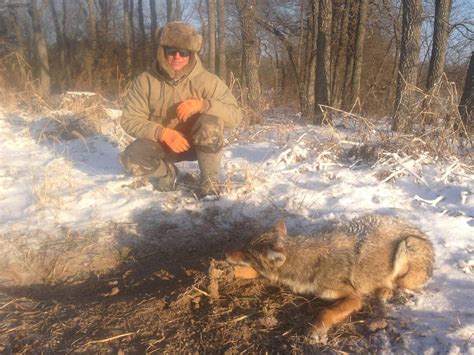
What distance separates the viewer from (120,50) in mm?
21234

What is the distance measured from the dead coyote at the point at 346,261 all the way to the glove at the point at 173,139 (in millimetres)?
1582

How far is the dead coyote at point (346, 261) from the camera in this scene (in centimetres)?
242

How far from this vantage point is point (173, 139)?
12.3ft

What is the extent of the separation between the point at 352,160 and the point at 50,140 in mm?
4489

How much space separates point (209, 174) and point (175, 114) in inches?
30.2

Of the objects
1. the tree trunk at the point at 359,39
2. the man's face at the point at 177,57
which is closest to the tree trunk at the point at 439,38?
the tree trunk at the point at 359,39

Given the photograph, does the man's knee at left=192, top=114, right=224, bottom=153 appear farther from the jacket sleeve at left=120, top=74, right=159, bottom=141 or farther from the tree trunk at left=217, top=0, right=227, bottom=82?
the tree trunk at left=217, top=0, right=227, bottom=82

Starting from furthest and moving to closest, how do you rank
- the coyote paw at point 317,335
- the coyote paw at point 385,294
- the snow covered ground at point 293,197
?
1. the snow covered ground at point 293,197
2. the coyote paw at point 385,294
3. the coyote paw at point 317,335

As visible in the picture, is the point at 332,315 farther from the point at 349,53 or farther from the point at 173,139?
the point at 349,53

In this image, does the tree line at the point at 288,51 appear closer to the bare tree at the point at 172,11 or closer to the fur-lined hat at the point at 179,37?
the bare tree at the point at 172,11

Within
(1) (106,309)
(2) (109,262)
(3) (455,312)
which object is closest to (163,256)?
(2) (109,262)

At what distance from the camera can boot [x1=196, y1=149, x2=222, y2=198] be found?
12.7 ft

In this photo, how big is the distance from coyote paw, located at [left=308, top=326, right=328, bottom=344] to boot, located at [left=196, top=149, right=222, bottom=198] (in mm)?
1983

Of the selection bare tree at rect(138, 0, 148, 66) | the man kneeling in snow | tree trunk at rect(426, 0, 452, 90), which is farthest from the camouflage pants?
bare tree at rect(138, 0, 148, 66)
